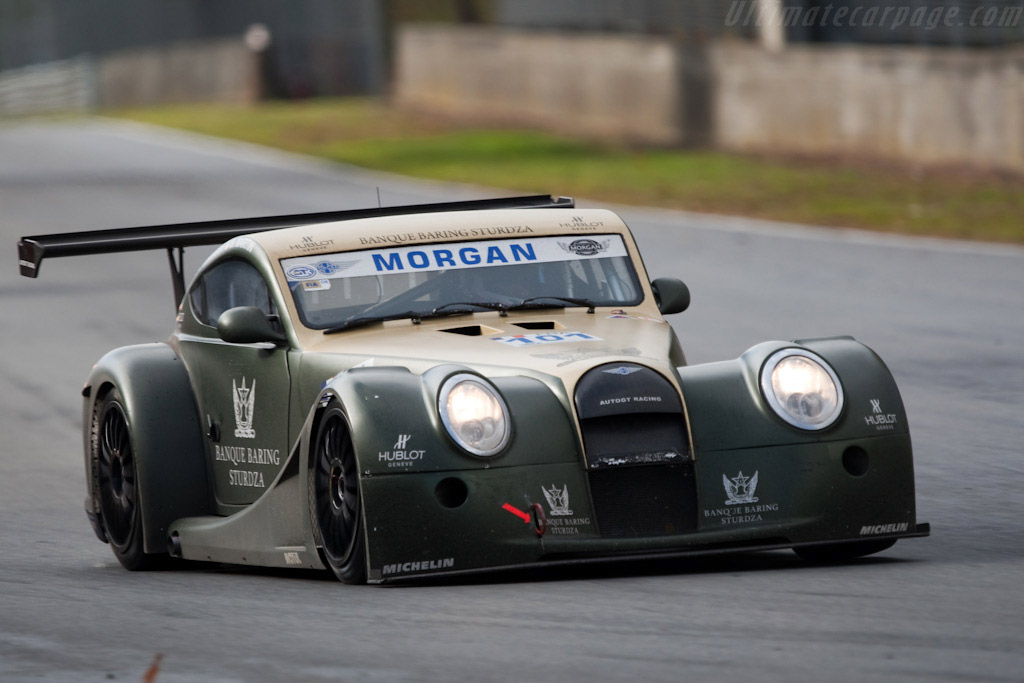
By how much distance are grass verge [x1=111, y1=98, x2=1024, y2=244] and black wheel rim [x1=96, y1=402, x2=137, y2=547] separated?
13.6 meters

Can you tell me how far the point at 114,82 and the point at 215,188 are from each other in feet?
124

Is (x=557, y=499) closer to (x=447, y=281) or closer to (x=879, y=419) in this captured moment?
(x=879, y=419)

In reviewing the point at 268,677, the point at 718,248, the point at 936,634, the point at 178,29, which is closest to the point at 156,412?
the point at 268,677

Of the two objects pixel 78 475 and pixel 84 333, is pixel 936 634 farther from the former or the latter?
pixel 84 333

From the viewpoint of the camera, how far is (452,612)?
6.52 m

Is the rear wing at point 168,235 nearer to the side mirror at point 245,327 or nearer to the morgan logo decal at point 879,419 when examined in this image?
the side mirror at point 245,327

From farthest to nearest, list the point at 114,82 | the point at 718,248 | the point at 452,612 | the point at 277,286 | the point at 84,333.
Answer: the point at 114,82, the point at 718,248, the point at 84,333, the point at 277,286, the point at 452,612

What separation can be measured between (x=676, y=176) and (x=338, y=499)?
22.8 metres

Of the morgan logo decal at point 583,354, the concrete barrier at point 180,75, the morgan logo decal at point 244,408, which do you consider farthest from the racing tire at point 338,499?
the concrete barrier at point 180,75

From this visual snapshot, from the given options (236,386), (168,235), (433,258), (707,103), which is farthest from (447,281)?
(707,103)

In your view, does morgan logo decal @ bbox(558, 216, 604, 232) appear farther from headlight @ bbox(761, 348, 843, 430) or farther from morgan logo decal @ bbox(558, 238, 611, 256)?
headlight @ bbox(761, 348, 843, 430)

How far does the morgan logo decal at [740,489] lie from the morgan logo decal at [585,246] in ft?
5.77

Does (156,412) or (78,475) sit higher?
(156,412)

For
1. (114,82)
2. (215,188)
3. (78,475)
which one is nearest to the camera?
(78,475)
